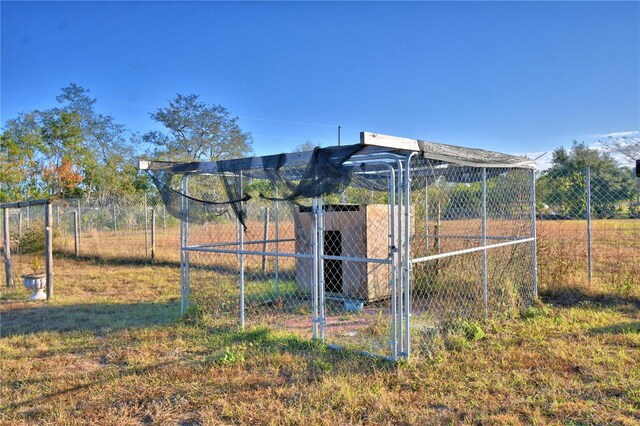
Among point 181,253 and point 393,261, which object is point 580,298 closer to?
point 393,261

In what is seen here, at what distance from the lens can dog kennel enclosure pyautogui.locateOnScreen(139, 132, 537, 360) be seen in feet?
14.8

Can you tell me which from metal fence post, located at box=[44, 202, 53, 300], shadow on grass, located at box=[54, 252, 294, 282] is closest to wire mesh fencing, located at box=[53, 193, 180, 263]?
shadow on grass, located at box=[54, 252, 294, 282]

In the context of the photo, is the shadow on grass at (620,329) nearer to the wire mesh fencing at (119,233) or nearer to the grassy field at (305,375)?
the grassy field at (305,375)

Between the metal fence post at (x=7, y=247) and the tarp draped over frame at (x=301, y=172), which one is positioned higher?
the tarp draped over frame at (x=301, y=172)

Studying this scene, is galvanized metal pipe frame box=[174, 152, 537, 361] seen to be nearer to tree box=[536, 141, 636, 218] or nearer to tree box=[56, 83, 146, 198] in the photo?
tree box=[536, 141, 636, 218]

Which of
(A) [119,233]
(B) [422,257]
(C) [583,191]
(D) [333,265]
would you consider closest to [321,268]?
(B) [422,257]

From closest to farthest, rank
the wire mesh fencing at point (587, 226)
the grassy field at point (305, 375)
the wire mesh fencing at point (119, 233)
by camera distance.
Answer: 1. the grassy field at point (305, 375)
2. the wire mesh fencing at point (587, 226)
3. the wire mesh fencing at point (119, 233)

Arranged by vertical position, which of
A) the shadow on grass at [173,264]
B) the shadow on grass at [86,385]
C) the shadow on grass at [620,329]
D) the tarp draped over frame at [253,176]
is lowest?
the shadow on grass at [86,385]

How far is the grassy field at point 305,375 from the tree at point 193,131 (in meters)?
23.1

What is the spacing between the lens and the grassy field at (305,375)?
3.49 metres

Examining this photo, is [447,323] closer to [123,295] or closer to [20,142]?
[123,295]

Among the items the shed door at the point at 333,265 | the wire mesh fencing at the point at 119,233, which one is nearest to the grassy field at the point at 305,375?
the shed door at the point at 333,265

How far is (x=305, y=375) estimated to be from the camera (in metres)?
4.22

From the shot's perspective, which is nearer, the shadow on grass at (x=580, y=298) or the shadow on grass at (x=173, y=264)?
the shadow on grass at (x=580, y=298)
